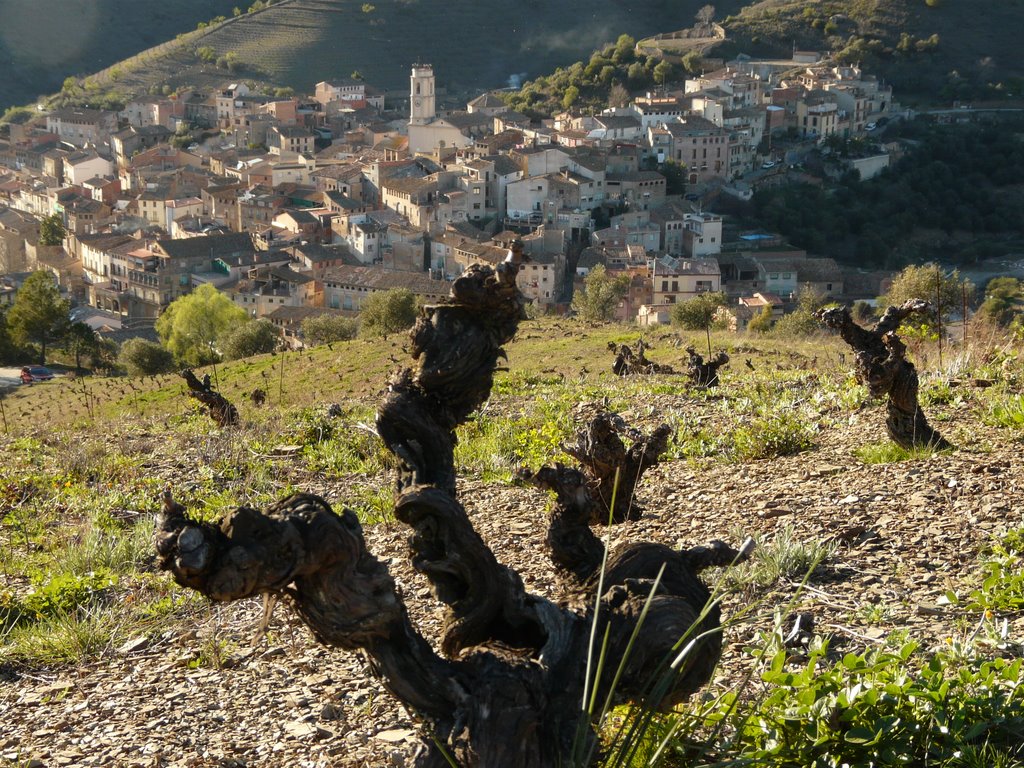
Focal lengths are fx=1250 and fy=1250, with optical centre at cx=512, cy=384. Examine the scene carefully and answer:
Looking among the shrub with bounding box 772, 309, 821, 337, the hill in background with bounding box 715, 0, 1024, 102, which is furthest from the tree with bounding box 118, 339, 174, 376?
the hill in background with bounding box 715, 0, 1024, 102

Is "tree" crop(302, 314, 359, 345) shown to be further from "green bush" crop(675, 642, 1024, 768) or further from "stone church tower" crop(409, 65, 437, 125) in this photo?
"stone church tower" crop(409, 65, 437, 125)

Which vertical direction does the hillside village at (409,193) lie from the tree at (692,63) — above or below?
below

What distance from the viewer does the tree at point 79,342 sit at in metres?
30.5

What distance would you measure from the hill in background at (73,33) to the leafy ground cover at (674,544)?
78.1m

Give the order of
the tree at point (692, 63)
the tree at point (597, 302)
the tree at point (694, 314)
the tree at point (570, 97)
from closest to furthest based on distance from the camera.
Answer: the tree at point (694, 314), the tree at point (597, 302), the tree at point (570, 97), the tree at point (692, 63)

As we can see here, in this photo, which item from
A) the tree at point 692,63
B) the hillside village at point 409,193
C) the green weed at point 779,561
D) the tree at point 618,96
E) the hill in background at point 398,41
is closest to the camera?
the green weed at point 779,561

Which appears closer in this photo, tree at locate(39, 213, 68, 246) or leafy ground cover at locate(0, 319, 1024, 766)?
leafy ground cover at locate(0, 319, 1024, 766)

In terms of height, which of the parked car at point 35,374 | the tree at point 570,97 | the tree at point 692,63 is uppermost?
the tree at point 692,63

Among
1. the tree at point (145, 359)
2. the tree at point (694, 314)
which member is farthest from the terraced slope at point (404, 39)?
the tree at point (694, 314)

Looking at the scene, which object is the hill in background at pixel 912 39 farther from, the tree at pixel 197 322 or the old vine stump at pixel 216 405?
the old vine stump at pixel 216 405

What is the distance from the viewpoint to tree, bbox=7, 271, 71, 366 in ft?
102

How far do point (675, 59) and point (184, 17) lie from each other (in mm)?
41524

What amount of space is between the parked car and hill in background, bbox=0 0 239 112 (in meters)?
54.6

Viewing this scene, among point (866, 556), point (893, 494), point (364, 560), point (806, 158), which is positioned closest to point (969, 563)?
point (866, 556)
